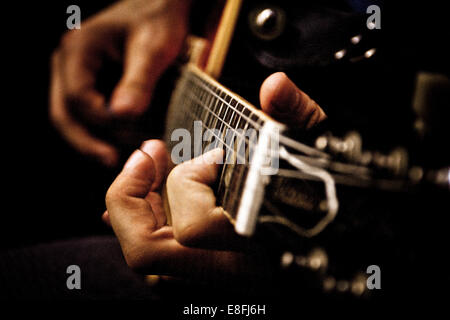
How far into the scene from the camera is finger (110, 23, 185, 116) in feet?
2.94

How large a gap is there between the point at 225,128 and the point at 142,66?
1.66 ft

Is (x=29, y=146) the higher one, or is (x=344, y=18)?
(x=344, y=18)

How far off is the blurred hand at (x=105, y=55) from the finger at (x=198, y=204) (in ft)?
1.62

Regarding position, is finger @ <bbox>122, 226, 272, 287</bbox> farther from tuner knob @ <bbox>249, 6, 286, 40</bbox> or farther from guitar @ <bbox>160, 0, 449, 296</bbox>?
tuner knob @ <bbox>249, 6, 286, 40</bbox>

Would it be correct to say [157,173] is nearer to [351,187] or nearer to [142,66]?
[351,187]

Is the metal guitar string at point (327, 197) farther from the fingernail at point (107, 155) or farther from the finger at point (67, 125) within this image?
the finger at point (67, 125)

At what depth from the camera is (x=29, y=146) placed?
111 centimetres

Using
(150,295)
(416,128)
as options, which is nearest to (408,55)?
(416,128)

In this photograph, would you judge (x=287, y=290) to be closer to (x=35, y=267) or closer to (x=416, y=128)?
(x=416, y=128)

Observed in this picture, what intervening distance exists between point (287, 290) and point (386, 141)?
27cm

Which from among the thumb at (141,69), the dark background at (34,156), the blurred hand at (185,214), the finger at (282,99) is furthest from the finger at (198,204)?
the dark background at (34,156)

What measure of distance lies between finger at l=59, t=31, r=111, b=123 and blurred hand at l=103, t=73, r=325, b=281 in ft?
1.61

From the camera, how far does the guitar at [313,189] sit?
378 millimetres

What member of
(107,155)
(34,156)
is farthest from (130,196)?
(34,156)
